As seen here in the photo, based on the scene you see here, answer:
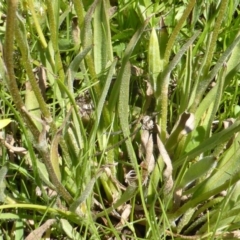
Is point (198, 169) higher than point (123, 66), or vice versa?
point (123, 66)

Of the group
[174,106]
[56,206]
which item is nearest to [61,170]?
[56,206]

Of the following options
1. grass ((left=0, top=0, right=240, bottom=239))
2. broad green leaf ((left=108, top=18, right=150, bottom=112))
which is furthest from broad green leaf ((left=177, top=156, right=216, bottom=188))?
broad green leaf ((left=108, top=18, right=150, bottom=112))

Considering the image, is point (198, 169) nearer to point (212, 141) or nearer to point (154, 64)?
point (212, 141)

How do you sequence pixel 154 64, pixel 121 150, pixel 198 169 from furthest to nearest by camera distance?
pixel 121 150 → pixel 154 64 → pixel 198 169

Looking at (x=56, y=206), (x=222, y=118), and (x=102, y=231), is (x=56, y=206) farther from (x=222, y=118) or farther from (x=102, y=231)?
(x=222, y=118)

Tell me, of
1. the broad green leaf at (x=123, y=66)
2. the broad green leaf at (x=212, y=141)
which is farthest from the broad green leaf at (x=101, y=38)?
the broad green leaf at (x=212, y=141)

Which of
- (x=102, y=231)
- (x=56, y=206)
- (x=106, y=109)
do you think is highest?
(x=106, y=109)

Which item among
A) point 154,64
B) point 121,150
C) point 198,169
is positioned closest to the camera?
point 198,169

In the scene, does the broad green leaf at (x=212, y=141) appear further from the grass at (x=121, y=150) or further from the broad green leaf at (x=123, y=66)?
the broad green leaf at (x=123, y=66)

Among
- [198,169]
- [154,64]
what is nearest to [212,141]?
[198,169]
